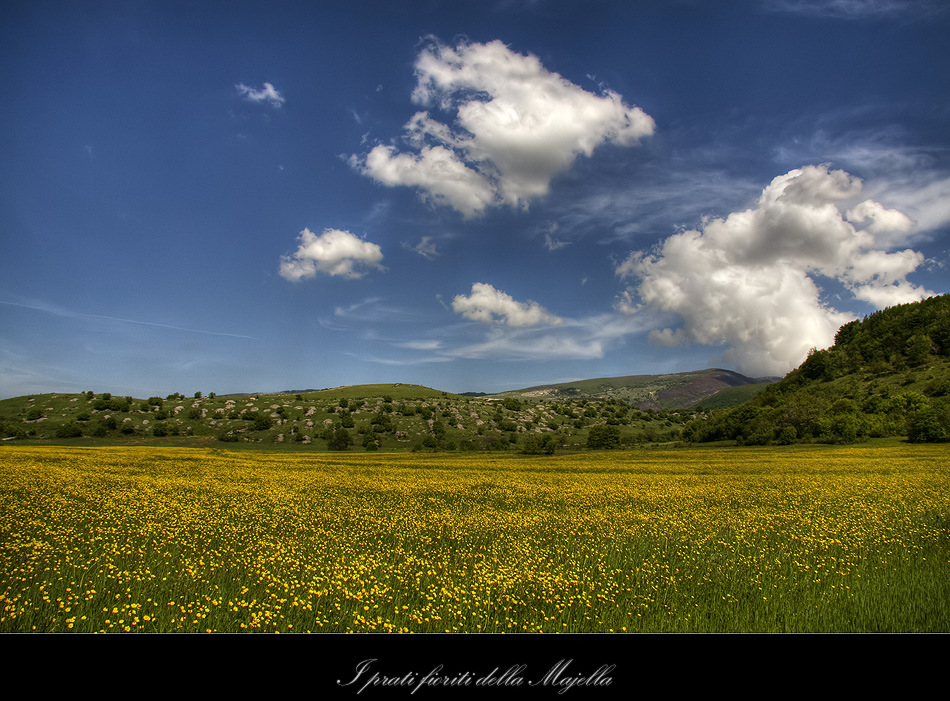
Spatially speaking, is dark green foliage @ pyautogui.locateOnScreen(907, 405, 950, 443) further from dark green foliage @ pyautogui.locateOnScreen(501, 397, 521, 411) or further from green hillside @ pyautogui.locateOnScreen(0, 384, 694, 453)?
dark green foliage @ pyautogui.locateOnScreen(501, 397, 521, 411)

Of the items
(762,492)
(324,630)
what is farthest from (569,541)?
(762,492)

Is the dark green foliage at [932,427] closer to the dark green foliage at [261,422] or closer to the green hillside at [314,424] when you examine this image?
the green hillside at [314,424]

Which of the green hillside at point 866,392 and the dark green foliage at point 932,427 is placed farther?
the green hillside at point 866,392

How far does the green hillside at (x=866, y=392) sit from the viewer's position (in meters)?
63.6

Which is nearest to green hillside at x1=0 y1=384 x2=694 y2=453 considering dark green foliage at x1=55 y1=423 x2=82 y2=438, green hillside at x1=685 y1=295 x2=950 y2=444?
dark green foliage at x1=55 y1=423 x2=82 y2=438

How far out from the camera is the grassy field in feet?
23.1

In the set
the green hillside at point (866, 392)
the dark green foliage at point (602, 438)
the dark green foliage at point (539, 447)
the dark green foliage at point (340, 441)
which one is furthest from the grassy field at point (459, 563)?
the dark green foliage at point (340, 441)

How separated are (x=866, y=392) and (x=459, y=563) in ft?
366

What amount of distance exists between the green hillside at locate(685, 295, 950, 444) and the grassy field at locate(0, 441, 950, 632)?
189 ft

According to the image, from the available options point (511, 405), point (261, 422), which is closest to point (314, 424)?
point (261, 422)

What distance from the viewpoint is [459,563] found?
10.0 metres

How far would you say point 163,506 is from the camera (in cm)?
1510

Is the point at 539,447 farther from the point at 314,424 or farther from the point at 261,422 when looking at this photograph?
the point at 261,422

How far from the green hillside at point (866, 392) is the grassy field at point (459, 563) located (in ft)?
189
